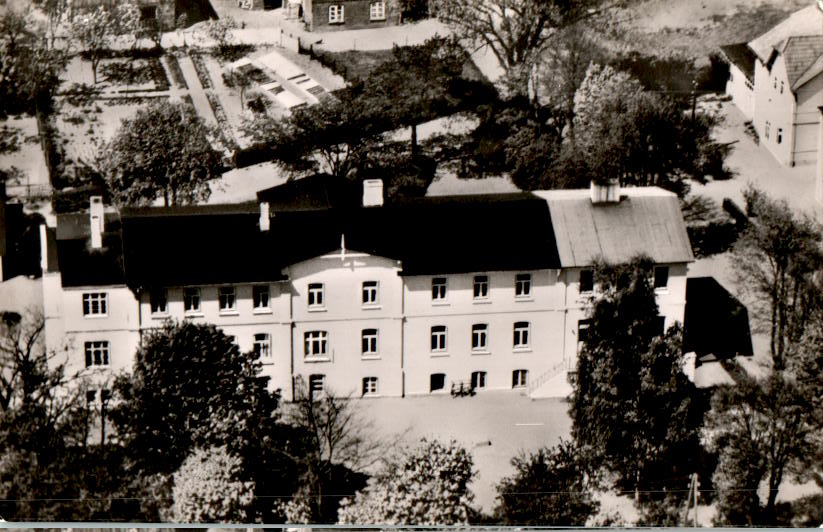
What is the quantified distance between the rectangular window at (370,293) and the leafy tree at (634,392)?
1.54 meters

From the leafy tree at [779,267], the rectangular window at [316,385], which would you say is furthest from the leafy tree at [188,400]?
the leafy tree at [779,267]

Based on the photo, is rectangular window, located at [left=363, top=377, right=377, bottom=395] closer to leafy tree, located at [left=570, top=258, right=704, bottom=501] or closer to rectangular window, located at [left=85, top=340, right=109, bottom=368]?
leafy tree, located at [left=570, top=258, right=704, bottom=501]

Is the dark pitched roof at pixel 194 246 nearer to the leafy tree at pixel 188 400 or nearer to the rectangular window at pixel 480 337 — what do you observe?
the leafy tree at pixel 188 400

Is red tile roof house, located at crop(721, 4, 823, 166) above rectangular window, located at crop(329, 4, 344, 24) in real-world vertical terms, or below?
below

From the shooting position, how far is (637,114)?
17312 millimetres

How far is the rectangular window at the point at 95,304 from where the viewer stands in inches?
674

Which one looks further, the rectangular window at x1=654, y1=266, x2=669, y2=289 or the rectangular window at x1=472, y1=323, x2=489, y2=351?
the rectangular window at x1=472, y1=323, x2=489, y2=351

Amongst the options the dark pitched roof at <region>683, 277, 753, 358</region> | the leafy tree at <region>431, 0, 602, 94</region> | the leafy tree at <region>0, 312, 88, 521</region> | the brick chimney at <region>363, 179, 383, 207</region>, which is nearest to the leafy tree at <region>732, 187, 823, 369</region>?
the dark pitched roof at <region>683, 277, 753, 358</region>

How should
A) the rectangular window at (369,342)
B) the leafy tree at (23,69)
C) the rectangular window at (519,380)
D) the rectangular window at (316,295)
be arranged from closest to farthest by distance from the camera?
the leafy tree at (23,69)
the rectangular window at (316,295)
the rectangular window at (369,342)
the rectangular window at (519,380)

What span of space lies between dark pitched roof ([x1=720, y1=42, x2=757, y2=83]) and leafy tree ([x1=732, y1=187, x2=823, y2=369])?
0.84 meters

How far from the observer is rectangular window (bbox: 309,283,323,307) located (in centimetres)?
1725

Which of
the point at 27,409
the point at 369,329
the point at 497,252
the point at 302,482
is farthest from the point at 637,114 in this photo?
the point at 27,409

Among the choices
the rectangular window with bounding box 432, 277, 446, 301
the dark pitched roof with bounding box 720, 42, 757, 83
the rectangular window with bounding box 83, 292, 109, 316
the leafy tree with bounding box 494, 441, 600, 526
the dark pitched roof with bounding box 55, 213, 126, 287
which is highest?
the dark pitched roof with bounding box 720, 42, 757, 83

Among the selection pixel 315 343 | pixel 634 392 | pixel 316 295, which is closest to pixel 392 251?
pixel 316 295
